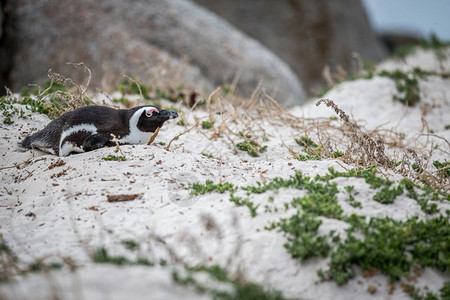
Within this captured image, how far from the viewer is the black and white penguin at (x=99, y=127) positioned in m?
4.64

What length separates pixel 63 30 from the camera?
1016cm

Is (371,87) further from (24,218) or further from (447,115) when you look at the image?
(24,218)

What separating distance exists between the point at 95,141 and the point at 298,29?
12.4m

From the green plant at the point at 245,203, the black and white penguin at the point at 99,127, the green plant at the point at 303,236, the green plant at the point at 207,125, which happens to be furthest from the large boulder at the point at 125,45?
the green plant at the point at 303,236

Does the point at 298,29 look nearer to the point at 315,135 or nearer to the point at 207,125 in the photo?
the point at 315,135

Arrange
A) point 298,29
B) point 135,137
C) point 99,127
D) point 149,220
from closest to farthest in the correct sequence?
point 149,220
point 99,127
point 135,137
point 298,29

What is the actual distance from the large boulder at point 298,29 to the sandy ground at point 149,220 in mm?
11121

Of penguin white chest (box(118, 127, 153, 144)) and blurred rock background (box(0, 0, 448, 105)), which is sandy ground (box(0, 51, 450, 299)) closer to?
penguin white chest (box(118, 127, 153, 144))

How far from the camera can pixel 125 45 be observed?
401 inches

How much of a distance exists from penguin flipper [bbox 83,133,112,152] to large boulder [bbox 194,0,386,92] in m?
12.0

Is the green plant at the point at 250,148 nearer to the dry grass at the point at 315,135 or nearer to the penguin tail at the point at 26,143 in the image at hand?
the dry grass at the point at 315,135

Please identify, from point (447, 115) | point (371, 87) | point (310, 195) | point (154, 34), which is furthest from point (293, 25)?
point (310, 195)

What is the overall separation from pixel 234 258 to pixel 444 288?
1.35 meters

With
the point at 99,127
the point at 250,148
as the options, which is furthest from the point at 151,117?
the point at 250,148
